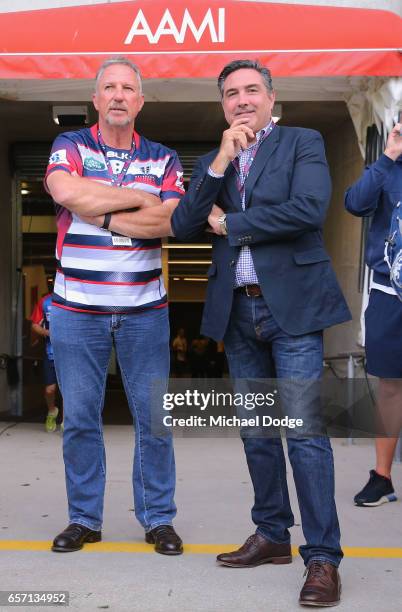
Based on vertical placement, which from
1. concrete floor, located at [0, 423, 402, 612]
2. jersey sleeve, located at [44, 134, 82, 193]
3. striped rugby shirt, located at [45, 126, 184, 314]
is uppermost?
jersey sleeve, located at [44, 134, 82, 193]

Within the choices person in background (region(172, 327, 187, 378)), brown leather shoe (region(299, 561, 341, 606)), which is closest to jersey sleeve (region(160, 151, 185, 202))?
brown leather shoe (region(299, 561, 341, 606))

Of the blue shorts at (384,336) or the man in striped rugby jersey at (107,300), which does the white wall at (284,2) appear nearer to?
the blue shorts at (384,336)

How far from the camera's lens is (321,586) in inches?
123

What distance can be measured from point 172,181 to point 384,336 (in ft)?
4.59

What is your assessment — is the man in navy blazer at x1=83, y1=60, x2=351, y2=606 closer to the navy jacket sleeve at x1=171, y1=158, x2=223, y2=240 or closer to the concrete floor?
the navy jacket sleeve at x1=171, y1=158, x2=223, y2=240

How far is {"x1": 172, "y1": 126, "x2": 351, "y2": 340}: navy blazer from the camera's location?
10.6ft

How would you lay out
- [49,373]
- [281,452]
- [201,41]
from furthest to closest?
[49,373] → [201,41] → [281,452]

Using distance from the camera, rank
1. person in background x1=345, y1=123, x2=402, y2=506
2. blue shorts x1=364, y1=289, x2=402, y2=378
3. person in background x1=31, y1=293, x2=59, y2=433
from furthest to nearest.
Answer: person in background x1=31, y1=293, x2=59, y2=433 → blue shorts x1=364, y1=289, x2=402, y2=378 → person in background x1=345, y1=123, x2=402, y2=506

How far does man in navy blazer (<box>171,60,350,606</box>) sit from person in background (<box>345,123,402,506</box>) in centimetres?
81

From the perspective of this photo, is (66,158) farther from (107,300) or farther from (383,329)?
(383,329)

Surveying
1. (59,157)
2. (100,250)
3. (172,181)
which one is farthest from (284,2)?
(100,250)

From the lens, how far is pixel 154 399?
3902 mm

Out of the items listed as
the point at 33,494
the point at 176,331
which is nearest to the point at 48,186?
the point at 33,494

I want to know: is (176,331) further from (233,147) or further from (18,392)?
(233,147)
